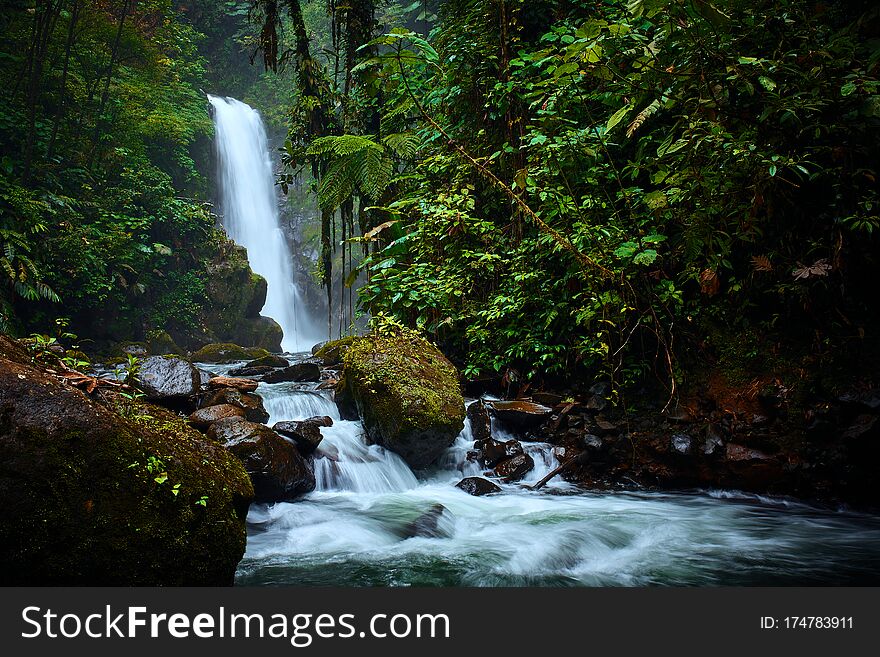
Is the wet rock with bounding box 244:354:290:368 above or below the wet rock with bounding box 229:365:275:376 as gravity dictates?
above

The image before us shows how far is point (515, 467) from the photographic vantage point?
5.38 metres

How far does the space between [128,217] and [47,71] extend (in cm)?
353

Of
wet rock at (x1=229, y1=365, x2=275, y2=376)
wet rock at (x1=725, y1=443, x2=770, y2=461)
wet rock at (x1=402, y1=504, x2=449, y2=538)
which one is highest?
wet rock at (x1=229, y1=365, x2=275, y2=376)

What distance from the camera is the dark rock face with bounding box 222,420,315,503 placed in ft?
14.9

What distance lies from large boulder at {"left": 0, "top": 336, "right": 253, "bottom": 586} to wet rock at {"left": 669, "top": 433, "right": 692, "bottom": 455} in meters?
3.93

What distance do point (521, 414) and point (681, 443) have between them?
164cm

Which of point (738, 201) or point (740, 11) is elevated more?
point (740, 11)

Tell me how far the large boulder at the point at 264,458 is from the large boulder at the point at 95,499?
197 cm

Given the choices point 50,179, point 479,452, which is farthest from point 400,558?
point 50,179

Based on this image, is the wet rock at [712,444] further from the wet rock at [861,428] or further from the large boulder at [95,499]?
the large boulder at [95,499]

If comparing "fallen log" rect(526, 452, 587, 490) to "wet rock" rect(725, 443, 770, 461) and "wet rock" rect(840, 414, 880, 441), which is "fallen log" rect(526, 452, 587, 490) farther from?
"wet rock" rect(840, 414, 880, 441)

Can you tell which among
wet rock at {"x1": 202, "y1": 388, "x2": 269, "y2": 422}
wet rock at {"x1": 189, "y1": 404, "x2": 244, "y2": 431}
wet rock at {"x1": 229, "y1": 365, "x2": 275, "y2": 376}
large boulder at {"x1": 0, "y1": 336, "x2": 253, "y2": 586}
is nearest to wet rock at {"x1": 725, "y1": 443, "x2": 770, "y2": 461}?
large boulder at {"x1": 0, "y1": 336, "x2": 253, "y2": 586}

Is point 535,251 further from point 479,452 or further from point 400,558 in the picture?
point 400,558

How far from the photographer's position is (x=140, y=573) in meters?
2.34
